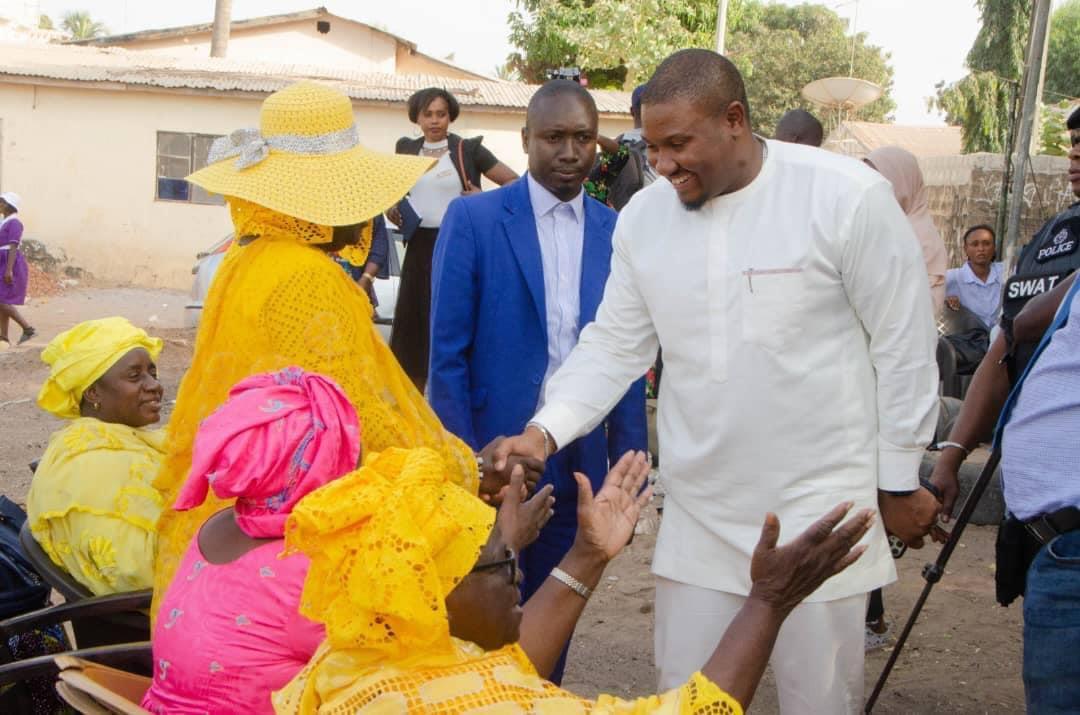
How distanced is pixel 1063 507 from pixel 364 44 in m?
28.8

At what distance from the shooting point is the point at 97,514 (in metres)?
3.40

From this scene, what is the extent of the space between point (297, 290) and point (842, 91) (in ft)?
49.3

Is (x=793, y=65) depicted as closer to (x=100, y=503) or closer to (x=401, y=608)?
(x=100, y=503)

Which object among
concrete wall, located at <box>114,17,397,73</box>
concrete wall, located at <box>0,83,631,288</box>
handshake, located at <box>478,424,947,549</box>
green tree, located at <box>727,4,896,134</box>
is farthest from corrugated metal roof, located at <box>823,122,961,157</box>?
handshake, located at <box>478,424,947,549</box>

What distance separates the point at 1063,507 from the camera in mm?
2688

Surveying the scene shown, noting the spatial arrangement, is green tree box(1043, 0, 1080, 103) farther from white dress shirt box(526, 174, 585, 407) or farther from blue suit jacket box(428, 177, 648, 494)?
blue suit jacket box(428, 177, 648, 494)

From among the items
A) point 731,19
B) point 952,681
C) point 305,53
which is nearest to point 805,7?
point 731,19

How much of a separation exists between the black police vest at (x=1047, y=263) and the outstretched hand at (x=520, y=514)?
168 cm

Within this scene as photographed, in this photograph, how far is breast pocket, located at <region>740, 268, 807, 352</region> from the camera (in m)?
2.86

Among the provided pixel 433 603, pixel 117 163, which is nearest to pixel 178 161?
pixel 117 163

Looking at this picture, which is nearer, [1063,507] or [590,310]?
[1063,507]

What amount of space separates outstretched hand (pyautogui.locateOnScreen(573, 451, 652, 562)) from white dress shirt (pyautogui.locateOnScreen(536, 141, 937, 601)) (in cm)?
25

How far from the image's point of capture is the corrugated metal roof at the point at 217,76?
2073 centimetres

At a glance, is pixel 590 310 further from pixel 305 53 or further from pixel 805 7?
pixel 805 7
